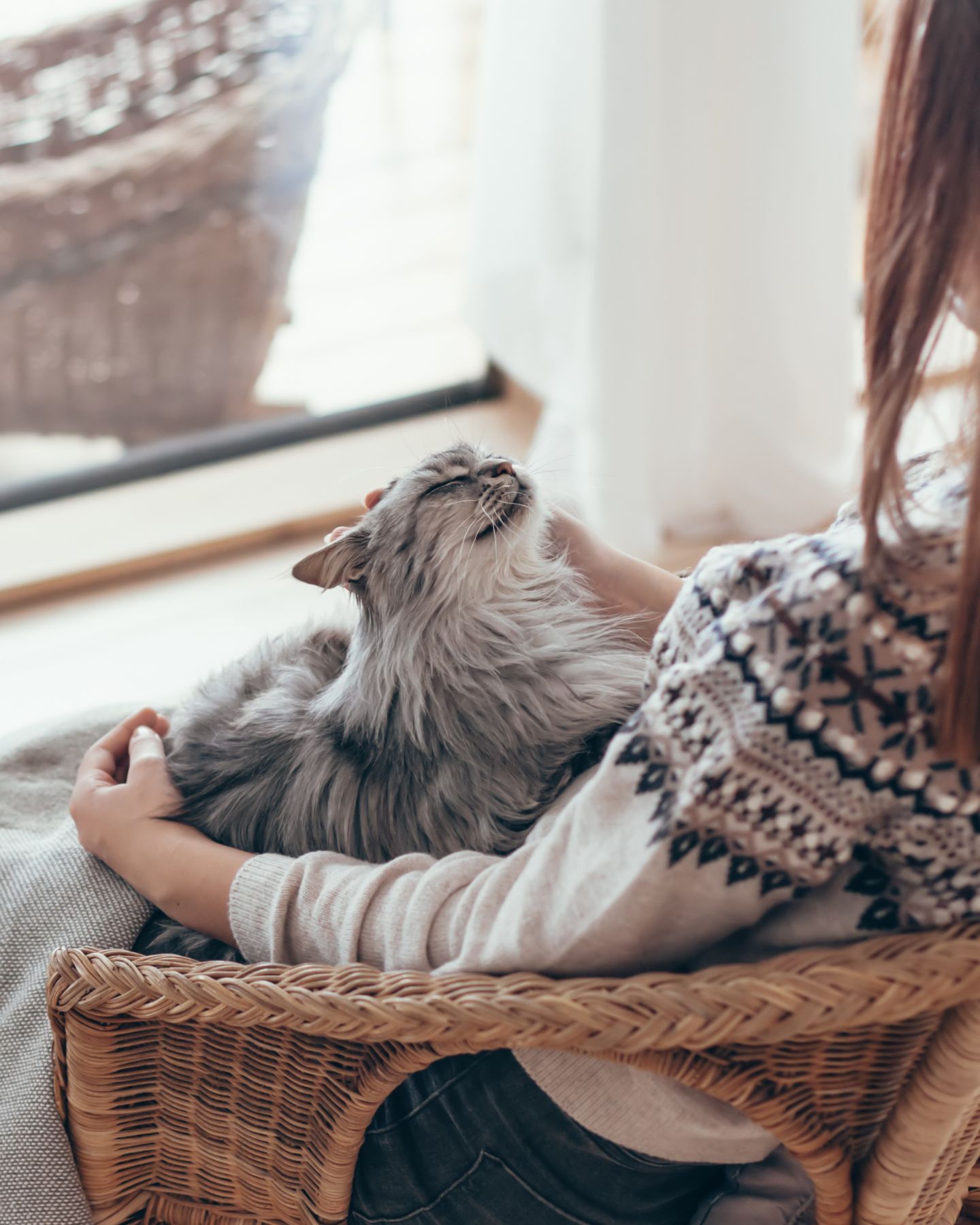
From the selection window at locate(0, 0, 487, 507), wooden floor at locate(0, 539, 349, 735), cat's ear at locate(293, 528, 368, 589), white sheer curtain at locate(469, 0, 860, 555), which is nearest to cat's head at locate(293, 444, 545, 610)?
cat's ear at locate(293, 528, 368, 589)

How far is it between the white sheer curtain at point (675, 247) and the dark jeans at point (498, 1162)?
51.3 inches

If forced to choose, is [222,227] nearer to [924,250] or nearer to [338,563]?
[338,563]

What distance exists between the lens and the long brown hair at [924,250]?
66 cm

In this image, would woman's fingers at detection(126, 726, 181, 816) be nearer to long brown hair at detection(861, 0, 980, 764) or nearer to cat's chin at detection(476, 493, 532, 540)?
cat's chin at detection(476, 493, 532, 540)

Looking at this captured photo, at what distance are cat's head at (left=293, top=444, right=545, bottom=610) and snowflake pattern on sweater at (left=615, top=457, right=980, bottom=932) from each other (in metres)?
0.38

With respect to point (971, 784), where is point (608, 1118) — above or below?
below

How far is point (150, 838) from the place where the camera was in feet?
3.65

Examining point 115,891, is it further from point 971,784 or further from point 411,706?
point 971,784

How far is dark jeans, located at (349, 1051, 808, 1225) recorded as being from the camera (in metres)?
0.90

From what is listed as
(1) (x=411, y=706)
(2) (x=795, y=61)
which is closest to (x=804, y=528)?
(2) (x=795, y=61)

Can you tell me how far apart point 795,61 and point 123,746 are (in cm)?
176

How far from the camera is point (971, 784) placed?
27.8 inches

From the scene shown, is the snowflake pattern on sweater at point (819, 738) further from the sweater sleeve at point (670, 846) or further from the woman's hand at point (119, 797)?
the woman's hand at point (119, 797)

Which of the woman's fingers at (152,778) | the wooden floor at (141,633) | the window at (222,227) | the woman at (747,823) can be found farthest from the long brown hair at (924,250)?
the window at (222,227)
